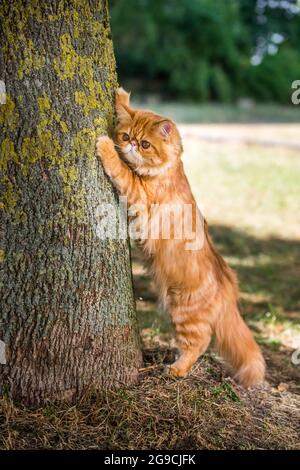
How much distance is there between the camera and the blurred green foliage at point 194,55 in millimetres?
26422

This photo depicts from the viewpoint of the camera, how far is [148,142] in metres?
Result: 3.43

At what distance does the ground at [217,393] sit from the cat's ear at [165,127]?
2.83 ft

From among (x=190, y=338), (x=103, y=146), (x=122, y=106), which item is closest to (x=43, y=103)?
(x=103, y=146)

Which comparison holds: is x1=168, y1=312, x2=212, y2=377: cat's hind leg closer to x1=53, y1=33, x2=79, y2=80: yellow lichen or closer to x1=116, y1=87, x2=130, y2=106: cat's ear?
x1=116, y1=87, x2=130, y2=106: cat's ear

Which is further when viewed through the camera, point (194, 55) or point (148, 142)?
point (194, 55)

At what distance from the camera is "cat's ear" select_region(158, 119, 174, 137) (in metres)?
3.40

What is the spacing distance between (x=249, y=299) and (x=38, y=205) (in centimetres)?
330

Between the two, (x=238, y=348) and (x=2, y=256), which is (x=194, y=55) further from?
(x=2, y=256)

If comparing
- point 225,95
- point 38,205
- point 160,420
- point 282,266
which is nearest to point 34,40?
point 38,205

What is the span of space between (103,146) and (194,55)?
1030 inches

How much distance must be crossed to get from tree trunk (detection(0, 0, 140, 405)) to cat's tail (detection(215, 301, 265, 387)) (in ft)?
2.86

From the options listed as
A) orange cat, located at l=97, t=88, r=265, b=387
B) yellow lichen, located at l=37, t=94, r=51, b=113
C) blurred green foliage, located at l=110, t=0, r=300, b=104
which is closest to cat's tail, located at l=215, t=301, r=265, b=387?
orange cat, located at l=97, t=88, r=265, b=387

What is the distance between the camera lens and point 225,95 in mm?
27891
